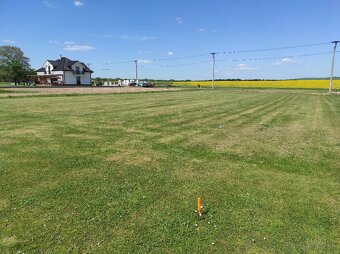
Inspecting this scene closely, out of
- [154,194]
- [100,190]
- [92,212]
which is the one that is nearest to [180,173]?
[154,194]

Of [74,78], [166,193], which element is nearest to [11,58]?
[74,78]

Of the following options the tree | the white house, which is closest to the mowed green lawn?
the white house

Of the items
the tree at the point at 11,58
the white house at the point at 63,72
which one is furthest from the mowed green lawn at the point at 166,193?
the tree at the point at 11,58

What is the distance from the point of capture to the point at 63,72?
8262cm

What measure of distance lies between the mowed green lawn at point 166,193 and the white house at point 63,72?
77.7m

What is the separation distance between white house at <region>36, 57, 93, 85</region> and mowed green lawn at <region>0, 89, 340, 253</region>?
77.7m

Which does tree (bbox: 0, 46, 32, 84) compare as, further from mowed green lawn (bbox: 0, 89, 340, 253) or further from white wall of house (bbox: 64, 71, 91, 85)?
mowed green lawn (bbox: 0, 89, 340, 253)

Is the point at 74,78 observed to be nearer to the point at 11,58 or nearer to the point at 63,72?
the point at 63,72

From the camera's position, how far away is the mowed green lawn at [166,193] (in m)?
4.45

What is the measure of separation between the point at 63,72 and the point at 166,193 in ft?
276

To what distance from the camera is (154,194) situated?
6.04 metres

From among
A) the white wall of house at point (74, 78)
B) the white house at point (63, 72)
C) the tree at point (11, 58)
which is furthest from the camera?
the tree at point (11, 58)

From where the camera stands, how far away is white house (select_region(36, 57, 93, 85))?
275 ft

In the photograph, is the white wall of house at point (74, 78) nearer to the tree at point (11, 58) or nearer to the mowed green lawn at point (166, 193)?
the tree at point (11, 58)
